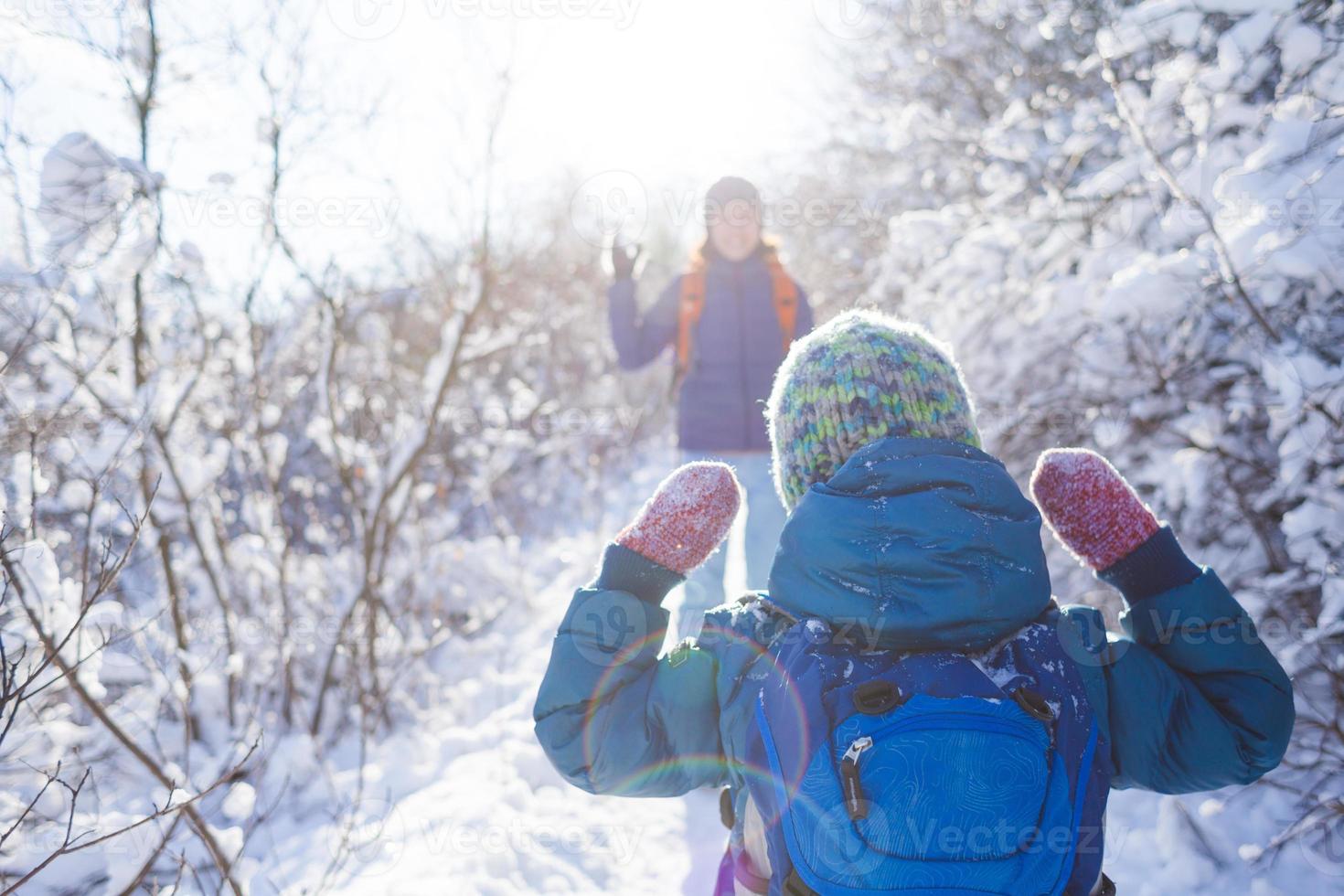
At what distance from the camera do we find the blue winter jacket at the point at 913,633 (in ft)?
3.24

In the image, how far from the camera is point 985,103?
18.2ft

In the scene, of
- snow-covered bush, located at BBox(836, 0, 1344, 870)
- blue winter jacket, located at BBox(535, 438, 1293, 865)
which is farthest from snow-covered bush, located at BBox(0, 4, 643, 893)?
snow-covered bush, located at BBox(836, 0, 1344, 870)

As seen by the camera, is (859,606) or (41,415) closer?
(859,606)

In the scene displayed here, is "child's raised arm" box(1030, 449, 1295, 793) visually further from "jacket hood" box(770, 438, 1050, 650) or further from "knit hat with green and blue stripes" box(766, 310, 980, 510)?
"knit hat with green and blue stripes" box(766, 310, 980, 510)

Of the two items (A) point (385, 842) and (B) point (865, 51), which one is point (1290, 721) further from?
(B) point (865, 51)

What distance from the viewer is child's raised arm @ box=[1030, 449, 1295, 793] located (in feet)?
3.40

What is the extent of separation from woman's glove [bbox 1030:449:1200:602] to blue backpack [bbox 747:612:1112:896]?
0.77 feet

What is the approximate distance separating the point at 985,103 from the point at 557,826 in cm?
554

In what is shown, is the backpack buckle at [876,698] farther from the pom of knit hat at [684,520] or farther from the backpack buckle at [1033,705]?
the pom of knit hat at [684,520]

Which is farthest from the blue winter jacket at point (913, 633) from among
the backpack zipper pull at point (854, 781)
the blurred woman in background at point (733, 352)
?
the blurred woman in background at point (733, 352)

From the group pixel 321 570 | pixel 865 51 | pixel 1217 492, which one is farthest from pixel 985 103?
pixel 321 570

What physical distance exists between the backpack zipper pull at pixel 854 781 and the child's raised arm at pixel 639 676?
0.92ft

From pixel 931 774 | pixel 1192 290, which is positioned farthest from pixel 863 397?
pixel 1192 290

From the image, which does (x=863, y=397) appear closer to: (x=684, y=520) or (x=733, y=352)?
(x=684, y=520)
